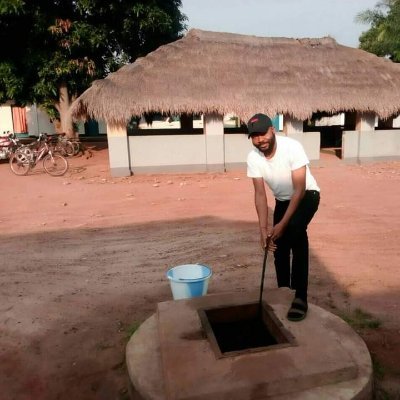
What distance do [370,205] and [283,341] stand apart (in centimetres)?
527

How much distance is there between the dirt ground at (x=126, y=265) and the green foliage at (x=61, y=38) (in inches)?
224

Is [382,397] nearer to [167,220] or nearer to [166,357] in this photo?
[166,357]

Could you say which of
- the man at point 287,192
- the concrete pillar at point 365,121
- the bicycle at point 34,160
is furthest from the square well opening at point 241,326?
the concrete pillar at point 365,121

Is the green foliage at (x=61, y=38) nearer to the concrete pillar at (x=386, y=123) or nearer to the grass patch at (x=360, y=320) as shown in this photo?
the concrete pillar at (x=386, y=123)

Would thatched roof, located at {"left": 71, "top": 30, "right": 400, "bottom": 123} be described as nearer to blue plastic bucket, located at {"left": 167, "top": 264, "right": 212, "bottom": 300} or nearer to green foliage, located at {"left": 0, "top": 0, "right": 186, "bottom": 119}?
green foliage, located at {"left": 0, "top": 0, "right": 186, "bottom": 119}

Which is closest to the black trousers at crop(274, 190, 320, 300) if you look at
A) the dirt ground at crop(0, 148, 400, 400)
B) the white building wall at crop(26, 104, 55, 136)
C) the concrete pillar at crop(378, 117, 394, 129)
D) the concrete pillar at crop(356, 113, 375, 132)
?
the dirt ground at crop(0, 148, 400, 400)

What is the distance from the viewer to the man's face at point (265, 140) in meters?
2.47

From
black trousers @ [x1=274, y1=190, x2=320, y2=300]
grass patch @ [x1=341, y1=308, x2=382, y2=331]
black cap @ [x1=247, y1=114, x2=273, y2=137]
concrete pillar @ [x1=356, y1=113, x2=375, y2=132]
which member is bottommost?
grass patch @ [x1=341, y1=308, x2=382, y2=331]

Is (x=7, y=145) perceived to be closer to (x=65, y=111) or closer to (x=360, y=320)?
(x=65, y=111)

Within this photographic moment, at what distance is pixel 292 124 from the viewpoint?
1146cm

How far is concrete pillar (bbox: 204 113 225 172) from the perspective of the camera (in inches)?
432

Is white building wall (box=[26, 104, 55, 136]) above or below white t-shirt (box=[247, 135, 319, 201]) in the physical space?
above

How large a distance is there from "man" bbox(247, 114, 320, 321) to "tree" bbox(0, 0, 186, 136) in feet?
37.9

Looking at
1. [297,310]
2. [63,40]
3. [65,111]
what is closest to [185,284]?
[297,310]
